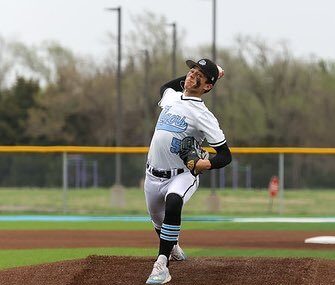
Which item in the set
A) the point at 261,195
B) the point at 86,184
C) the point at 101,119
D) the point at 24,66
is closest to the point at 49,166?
the point at 86,184

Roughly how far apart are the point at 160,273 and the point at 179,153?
3.50ft

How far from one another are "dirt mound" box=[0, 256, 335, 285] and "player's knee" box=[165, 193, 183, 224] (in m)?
0.53

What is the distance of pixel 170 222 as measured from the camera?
755cm

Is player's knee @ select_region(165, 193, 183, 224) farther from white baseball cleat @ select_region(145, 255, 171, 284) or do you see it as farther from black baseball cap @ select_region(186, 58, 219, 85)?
black baseball cap @ select_region(186, 58, 219, 85)

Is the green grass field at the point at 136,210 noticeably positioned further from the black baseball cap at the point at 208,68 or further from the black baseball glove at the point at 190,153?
the black baseball cap at the point at 208,68

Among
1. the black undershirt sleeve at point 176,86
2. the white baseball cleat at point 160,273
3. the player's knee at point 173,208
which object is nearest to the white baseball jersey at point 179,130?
the player's knee at point 173,208

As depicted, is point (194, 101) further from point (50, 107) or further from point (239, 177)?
point (50, 107)

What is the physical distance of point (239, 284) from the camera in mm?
7309

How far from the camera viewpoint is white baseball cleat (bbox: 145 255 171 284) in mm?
7332

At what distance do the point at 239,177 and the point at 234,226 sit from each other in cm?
1257

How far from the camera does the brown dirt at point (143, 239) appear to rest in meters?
12.4

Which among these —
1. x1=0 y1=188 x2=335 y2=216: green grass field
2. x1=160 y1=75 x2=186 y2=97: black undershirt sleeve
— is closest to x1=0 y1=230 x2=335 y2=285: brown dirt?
x1=160 y1=75 x2=186 y2=97: black undershirt sleeve

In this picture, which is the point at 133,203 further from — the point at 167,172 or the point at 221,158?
the point at 221,158

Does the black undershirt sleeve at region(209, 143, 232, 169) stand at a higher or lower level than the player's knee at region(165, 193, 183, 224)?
higher
